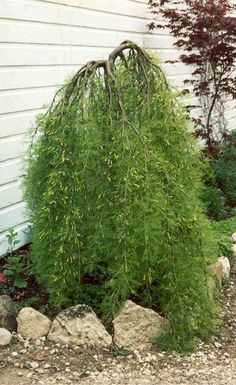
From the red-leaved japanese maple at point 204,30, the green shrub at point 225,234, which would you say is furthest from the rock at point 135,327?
the red-leaved japanese maple at point 204,30

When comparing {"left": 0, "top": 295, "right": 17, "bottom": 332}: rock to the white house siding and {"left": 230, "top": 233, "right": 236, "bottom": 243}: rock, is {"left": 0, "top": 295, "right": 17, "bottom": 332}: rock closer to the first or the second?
the white house siding

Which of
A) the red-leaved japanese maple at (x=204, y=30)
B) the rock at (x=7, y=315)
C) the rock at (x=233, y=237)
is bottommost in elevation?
the rock at (x=233, y=237)

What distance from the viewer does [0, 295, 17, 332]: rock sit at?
12.7 ft

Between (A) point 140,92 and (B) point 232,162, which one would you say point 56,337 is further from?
(B) point 232,162

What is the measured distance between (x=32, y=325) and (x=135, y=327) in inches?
25.0

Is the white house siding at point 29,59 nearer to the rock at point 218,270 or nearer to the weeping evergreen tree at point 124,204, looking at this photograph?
the weeping evergreen tree at point 124,204

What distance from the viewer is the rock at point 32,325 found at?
3.77 meters

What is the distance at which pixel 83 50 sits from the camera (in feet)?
20.9

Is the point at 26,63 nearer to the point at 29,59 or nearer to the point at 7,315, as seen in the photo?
the point at 29,59

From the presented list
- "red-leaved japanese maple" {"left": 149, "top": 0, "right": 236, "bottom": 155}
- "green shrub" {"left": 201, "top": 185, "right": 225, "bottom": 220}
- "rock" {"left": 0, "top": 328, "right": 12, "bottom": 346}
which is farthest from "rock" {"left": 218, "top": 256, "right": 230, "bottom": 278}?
"red-leaved japanese maple" {"left": 149, "top": 0, "right": 236, "bottom": 155}

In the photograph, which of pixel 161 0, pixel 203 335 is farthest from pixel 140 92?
pixel 161 0

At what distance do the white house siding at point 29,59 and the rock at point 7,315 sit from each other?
138 cm

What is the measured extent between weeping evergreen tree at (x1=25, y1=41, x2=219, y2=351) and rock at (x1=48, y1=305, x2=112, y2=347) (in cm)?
15

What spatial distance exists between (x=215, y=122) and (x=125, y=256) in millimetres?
6718
